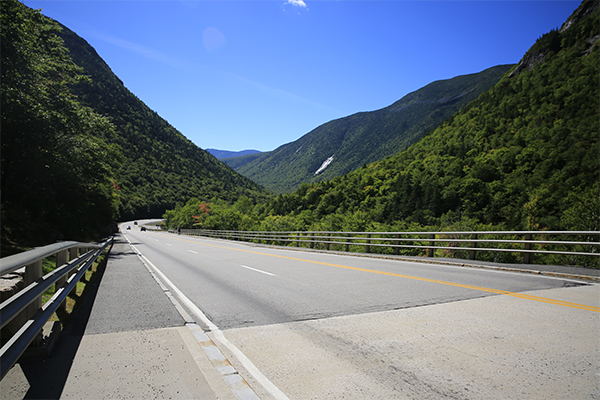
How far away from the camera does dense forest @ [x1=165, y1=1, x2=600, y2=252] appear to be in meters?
79.1

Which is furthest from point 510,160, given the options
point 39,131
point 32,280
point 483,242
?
point 32,280

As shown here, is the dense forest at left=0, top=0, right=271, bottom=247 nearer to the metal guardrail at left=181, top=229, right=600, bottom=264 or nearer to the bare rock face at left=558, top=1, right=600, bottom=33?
the metal guardrail at left=181, top=229, right=600, bottom=264

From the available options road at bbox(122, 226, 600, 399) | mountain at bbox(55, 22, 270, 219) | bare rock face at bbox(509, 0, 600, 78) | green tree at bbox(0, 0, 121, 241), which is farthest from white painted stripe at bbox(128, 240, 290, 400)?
bare rock face at bbox(509, 0, 600, 78)

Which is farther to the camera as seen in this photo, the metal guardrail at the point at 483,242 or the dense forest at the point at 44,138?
the dense forest at the point at 44,138

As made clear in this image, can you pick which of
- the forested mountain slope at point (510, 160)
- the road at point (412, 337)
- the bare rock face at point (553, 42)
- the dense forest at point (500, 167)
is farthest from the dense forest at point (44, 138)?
the bare rock face at point (553, 42)

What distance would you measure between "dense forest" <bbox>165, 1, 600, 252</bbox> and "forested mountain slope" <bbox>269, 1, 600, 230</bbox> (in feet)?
1.07

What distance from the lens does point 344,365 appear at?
335 centimetres

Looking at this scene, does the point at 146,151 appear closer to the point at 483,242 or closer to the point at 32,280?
the point at 483,242

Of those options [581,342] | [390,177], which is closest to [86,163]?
[581,342]

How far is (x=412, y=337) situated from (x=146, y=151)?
142 metres

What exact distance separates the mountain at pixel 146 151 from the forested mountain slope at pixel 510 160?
4512 cm

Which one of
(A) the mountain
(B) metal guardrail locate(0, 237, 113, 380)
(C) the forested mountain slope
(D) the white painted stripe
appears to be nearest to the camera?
(B) metal guardrail locate(0, 237, 113, 380)

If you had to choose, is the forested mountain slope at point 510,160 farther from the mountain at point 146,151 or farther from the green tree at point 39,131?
the green tree at point 39,131

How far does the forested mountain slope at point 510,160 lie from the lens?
272 feet
